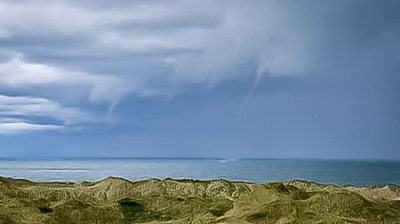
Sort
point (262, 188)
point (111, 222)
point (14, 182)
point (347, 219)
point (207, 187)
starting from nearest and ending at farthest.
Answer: point (347, 219) → point (111, 222) → point (262, 188) → point (207, 187) → point (14, 182)

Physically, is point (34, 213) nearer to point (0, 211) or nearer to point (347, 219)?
point (0, 211)

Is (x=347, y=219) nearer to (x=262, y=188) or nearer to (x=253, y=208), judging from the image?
(x=253, y=208)

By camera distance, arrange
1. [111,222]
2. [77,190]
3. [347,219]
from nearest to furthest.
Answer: [347,219] < [111,222] < [77,190]

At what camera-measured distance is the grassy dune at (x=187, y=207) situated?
6306cm

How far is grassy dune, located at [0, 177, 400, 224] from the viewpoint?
6306 centimetres

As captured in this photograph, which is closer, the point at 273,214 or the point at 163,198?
the point at 273,214

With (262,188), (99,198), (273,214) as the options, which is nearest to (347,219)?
(273,214)

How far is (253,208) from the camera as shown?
65.6m

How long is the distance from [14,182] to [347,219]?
2272 inches

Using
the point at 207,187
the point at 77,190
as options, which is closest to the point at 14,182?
the point at 77,190

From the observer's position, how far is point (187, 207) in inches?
2943

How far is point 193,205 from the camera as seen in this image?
2970 inches

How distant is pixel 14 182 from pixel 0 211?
1569 inches

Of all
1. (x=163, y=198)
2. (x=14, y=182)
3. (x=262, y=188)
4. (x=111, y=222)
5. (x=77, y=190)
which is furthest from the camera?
(x=14, y=182)
